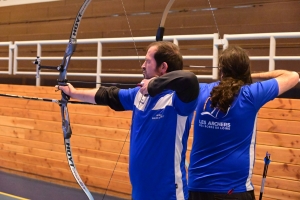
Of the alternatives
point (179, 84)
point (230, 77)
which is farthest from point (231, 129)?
point (179, 84)

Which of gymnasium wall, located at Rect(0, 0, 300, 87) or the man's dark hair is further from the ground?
gymnasium wall, located at Rect(0, 0, 300, 87)

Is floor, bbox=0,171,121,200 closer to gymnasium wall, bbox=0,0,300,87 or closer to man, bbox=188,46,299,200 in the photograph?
gymnasium wall, bbox=0,0,300,87

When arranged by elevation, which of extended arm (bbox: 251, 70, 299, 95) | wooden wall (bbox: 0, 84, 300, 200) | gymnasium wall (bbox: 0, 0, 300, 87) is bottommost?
wooden wall (bbox: 0, 84, 300, 200)

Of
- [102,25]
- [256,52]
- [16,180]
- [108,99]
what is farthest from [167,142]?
[102,25]

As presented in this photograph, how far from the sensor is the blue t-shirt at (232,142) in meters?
1.44

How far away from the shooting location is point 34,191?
13.3 ft

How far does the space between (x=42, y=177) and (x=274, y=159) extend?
2.72 m

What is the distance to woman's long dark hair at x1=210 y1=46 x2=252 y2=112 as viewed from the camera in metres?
1.44

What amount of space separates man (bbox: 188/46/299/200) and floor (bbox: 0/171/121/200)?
2.46m

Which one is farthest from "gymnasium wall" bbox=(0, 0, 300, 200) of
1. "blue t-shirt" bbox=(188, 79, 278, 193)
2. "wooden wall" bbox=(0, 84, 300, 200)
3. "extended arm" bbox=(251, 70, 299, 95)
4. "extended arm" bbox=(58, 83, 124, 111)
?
"extended arm" bbox=(58, 83, 124, 111)

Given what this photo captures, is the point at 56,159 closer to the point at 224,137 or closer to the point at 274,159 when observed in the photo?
the point at 274,159

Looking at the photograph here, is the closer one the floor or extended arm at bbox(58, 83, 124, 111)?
extended arm at bbox(58, 83, 124, 111)

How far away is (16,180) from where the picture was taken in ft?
14.8

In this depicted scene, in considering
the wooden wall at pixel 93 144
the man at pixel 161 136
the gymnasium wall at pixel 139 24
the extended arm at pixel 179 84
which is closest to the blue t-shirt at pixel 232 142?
the man at pixel 161 136
